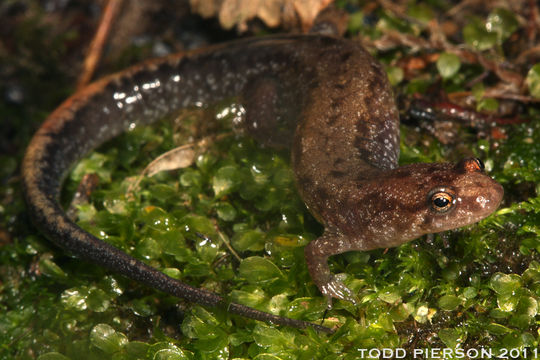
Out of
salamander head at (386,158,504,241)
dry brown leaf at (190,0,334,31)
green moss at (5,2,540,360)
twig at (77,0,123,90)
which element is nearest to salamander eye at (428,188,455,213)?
salamander head at (386,158,504,241)

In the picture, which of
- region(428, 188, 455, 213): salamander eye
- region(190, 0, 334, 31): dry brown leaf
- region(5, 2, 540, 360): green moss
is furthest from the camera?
region(190, 0, 334, 31): dry brown leaf

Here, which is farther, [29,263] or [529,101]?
[529,101]

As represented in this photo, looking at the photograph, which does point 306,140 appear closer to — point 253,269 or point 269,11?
point 253,269

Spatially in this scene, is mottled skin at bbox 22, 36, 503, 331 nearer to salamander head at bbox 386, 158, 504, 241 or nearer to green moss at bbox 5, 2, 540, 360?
salamander head at bbox 386, 158, 504, 241

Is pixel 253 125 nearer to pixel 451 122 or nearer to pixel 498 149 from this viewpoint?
pixel 451 122

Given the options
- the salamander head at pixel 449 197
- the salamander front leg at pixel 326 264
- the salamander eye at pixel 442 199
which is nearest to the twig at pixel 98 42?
the salamander front leg at pixel 326 264

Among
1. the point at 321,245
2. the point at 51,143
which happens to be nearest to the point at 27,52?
the point at 51,143

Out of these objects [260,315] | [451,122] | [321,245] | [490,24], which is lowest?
[260,315]

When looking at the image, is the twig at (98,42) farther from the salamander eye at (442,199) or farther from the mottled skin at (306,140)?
the salamander eye at (442,199)
